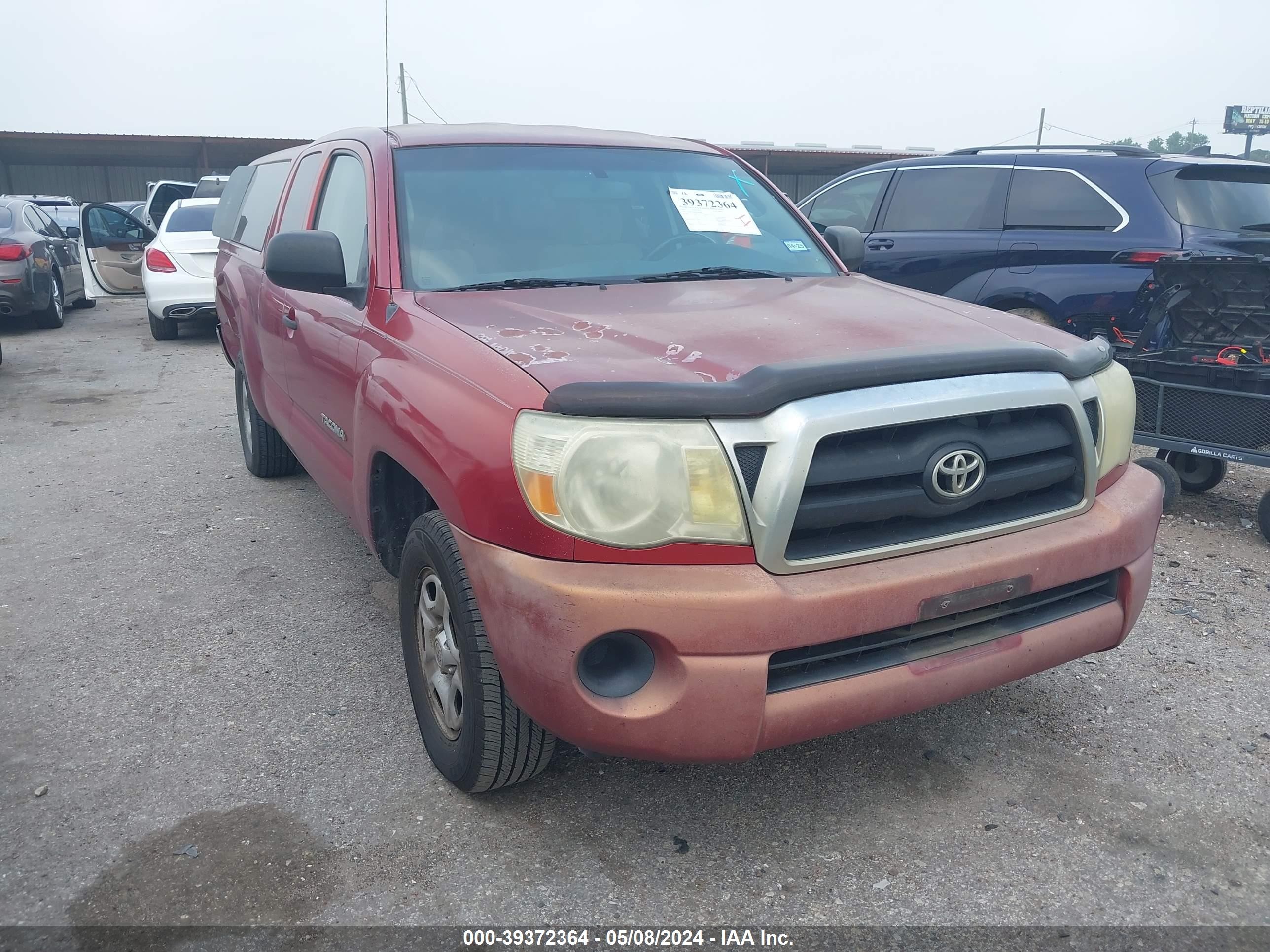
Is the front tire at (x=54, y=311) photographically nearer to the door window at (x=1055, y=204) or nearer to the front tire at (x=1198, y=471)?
the door window at (x=1055, y=204)

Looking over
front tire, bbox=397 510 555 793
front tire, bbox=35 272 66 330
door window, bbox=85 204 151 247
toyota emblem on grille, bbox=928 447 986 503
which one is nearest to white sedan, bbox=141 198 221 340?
door window, bbox=85 204 151 247

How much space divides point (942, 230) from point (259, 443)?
4616 mm

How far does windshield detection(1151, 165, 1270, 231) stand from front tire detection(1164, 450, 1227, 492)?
1392 mm

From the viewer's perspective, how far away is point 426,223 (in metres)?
3.31

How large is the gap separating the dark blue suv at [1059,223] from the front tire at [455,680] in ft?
15.5

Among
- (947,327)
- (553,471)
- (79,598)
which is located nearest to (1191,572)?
(947,327)

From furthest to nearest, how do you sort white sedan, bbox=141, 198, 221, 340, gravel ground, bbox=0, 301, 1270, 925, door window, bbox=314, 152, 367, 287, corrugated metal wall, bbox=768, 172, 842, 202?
corrugated metal wall, bbox=768, 172, 842, 202, white sedan, bbox=141, 198, 221, 340, door window, bbox=314, 152, 367, 287, gravel ground, bbox=0, 301, 1270, 925

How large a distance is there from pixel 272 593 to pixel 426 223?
5.82 ft

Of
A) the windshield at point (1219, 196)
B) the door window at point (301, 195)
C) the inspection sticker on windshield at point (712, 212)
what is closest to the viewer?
the inspection sticker on windshield at point (712, 212)

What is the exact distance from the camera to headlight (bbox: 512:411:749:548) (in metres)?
2.13

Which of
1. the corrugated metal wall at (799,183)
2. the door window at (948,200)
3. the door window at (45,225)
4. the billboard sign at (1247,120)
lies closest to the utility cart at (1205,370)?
the door window at (948,200)

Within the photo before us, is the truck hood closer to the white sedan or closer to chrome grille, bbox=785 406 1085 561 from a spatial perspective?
chrome grille, bbox=785 406 1085 561

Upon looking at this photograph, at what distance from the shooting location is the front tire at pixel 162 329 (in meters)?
11.5

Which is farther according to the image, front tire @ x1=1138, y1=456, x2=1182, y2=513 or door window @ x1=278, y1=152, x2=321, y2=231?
front tire @ x1=1138, y1=456, x2=1182, y2=513
